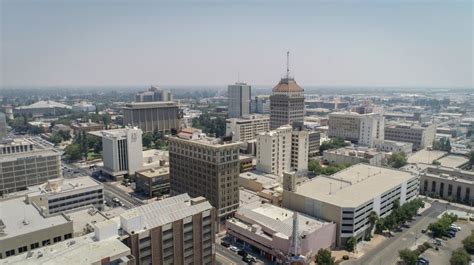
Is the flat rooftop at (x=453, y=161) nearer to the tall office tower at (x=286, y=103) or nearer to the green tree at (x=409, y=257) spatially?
the tall office tower at (x=286, y=103)

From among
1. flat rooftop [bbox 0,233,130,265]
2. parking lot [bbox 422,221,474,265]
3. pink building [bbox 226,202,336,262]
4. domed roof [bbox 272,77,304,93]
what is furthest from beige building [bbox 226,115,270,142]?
flat rooftop [bbox 0,233,130,265]

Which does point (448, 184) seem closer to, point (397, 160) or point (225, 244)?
point (397, 160)

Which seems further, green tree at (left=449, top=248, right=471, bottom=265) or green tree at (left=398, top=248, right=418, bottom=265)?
green tree at (left=398, top=248, right=418, bottom=265)

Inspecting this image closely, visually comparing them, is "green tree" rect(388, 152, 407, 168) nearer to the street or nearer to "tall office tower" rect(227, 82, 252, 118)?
the street

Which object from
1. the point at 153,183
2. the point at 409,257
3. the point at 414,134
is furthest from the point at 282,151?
the point at 414,134

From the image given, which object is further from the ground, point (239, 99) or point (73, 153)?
point (239, 99)

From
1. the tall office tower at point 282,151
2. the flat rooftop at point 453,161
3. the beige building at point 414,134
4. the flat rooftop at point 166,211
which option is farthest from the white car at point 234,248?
the beige building at point 414,134

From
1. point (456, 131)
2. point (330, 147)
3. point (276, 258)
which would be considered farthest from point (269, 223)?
point (456, 131)

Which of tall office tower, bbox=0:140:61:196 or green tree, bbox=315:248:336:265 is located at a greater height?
tall office tower, bbox=0:140:61:196
